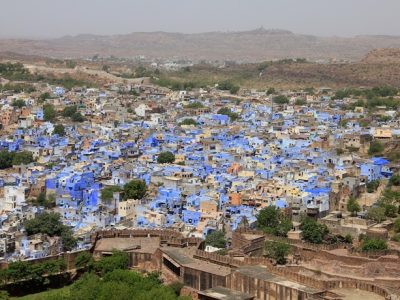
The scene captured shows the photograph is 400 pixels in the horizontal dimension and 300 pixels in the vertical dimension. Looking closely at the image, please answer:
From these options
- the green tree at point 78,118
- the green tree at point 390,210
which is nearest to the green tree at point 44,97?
the green tree at point 78,118

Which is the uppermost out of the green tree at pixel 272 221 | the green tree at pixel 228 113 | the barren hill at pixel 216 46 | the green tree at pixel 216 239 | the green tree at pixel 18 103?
the barren hill at pixel 216 46

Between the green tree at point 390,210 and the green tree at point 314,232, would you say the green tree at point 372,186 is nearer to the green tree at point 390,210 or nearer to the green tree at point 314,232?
the green tree at point 390,210

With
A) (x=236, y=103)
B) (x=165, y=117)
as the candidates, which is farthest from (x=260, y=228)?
(x=236, y=103)

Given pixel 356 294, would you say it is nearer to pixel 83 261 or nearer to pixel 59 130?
pixel 83 261

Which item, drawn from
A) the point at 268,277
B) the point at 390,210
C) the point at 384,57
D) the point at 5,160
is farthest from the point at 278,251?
the point at 384,57

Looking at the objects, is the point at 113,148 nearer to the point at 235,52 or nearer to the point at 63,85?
the point at 63,85
